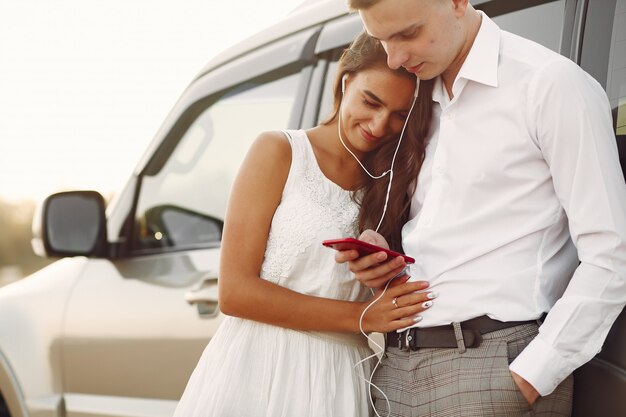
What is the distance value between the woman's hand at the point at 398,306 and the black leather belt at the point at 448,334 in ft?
0.11

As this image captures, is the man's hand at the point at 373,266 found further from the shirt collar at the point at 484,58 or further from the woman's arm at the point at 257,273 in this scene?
the shirt collar at the point at 484,58

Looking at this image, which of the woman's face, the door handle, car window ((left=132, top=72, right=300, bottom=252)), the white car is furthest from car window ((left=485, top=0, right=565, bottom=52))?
the door handle

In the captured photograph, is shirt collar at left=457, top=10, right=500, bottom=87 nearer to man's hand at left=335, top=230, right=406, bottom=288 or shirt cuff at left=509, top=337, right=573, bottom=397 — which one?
man's hand at left=335, top=230, right=406, bottom=288

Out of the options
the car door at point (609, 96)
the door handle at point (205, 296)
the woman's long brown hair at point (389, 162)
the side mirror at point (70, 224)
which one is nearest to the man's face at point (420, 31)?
the woman's long brown hair at point (389, 162)

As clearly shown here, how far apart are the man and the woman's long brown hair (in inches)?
5.8

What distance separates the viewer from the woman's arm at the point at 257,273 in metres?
2.53

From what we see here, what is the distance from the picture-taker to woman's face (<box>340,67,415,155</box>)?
2.55 m

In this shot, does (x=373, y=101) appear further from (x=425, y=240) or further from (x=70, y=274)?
(x=70, y=274)

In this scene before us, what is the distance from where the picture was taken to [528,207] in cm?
216

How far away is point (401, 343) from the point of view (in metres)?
2.35

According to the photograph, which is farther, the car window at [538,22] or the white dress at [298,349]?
the white dress at [298,349]

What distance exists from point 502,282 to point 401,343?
0.33 m

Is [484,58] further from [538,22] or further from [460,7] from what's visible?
[538,22]

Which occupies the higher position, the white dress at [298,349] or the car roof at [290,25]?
the car roof at [290,25]
